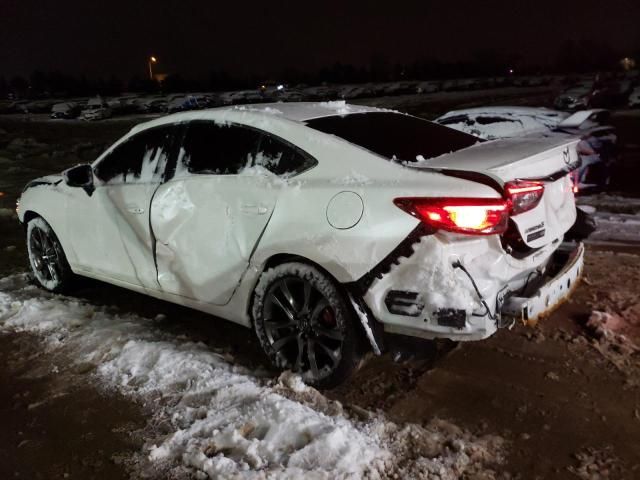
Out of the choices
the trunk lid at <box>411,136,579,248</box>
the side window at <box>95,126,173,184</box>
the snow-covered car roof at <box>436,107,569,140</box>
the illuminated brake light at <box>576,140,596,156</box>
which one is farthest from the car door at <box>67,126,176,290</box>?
the illuminated brake light at <box>576,140,596,156</box>

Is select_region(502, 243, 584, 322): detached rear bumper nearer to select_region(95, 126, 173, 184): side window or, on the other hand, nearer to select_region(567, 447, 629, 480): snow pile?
select_region(567, 447, 629, 480): snow pile

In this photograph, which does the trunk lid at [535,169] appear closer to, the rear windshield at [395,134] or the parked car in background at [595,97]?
the rear windshield at [395,134]

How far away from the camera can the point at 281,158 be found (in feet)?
11.9

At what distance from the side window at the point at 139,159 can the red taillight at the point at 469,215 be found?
2.13 metres

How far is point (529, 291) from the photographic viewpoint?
10.6ft

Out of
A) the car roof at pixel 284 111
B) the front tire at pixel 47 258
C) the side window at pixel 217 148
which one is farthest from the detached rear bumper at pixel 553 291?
the front tire at pixel 47 258

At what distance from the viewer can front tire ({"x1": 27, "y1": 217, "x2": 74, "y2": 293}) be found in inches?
209

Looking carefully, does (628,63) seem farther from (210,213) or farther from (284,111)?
(210,213)

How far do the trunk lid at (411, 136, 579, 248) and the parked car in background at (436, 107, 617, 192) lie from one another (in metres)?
4.68

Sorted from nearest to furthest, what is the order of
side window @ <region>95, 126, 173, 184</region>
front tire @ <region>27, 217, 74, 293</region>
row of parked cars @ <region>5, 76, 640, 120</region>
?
side window @ <region>95, 126, 173, 184</region> → front tire @ <region>27, 217, 74, 293</region> → row of parked cars @ <region>5, 76, 640, 120</region>

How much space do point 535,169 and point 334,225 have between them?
1.13m

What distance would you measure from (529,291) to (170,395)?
214 cm

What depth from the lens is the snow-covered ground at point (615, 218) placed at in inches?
261

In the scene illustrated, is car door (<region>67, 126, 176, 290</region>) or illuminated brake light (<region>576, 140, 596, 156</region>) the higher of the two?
car door (<region>67, 126, 176, 290</region>)
